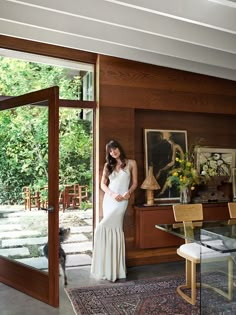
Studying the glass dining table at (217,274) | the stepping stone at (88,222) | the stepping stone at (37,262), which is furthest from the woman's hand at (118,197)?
the glass dining table at (217,274)

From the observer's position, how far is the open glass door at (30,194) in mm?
3584

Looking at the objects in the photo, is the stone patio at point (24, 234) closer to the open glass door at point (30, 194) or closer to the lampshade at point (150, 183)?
the open glass door at point (30, 194)

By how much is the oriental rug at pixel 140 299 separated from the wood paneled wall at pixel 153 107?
0.81m

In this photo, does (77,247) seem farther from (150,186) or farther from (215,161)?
(215,161)

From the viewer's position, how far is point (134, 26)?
11.2 feet

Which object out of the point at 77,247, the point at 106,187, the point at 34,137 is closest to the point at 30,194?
the point at 34,137

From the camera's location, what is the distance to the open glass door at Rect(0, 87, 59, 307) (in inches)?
141

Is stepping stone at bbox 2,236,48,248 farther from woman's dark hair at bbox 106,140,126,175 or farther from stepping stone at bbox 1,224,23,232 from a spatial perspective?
woman's dark hair at bbox 106,140,126,175

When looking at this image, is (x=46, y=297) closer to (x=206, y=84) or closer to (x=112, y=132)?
(x=112, y=132)

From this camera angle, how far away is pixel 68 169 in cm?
475

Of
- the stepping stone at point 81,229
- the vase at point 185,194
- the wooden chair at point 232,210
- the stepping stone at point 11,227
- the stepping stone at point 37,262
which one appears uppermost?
the vase at point 185,194

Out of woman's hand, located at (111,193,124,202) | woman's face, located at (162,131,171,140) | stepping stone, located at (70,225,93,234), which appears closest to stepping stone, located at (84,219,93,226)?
stepping stone, located at (70,225,93,234)

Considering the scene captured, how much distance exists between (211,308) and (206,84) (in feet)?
11.4

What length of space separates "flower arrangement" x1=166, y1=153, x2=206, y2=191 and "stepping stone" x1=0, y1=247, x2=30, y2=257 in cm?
219
